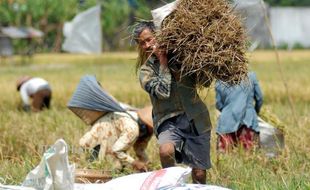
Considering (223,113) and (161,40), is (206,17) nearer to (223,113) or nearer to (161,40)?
(161,40)

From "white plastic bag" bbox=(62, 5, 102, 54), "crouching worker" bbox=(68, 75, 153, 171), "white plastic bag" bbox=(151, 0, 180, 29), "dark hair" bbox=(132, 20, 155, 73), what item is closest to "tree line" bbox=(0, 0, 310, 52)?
"white plastic bag" bbox=(62, 5, 102, 54)

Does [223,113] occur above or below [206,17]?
below

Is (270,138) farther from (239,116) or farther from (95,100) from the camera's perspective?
(95,100)

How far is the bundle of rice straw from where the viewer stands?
527 cm

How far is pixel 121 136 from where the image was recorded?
720cm

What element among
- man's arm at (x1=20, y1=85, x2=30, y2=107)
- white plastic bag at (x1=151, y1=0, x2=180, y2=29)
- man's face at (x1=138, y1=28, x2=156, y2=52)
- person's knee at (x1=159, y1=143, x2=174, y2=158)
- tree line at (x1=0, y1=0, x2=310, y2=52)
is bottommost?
tree line at (x1=0, y1=0, x2=310, y2=52)

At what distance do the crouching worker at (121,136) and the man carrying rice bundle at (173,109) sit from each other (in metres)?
1.38

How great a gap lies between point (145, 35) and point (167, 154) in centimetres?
76

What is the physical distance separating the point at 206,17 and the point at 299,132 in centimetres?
303

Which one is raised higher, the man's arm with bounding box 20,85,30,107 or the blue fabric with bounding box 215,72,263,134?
the blue fabric with bounding box 215,72,263,134

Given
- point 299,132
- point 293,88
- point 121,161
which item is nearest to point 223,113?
point 299,132

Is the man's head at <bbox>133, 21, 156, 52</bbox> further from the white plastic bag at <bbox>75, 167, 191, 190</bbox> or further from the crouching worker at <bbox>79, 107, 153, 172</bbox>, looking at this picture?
the crouching worker at <bbox>79, 107, 153, 172</bbox>

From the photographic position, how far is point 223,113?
8008 millimetres

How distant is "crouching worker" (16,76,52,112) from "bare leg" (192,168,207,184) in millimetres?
6166
